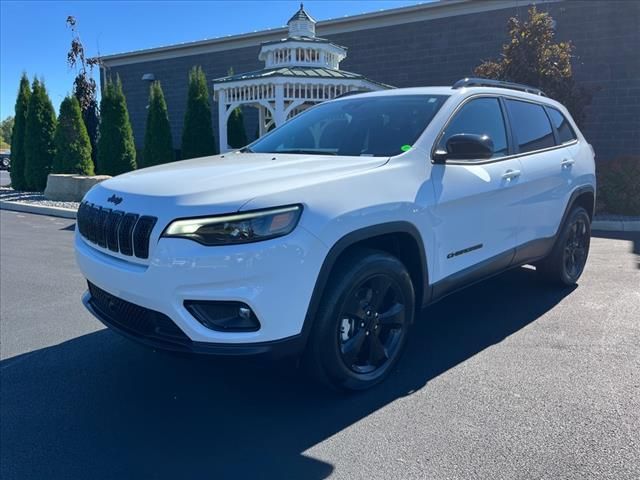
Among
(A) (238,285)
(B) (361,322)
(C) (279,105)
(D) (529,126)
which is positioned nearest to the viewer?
(A) (238,285)

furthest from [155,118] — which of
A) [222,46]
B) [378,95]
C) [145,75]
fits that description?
[378,95]

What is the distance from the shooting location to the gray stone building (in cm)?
1347

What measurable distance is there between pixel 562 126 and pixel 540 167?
1006mm

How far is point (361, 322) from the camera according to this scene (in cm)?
332

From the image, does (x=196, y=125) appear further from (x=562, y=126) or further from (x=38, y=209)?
(x=562, y=126)

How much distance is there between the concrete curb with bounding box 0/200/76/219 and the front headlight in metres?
9.60

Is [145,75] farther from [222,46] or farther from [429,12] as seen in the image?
[429,12]

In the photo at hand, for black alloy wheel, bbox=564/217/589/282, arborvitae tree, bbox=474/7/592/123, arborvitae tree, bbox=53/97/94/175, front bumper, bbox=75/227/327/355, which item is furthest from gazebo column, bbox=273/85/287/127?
front bumper, bbox=75/227/327/355

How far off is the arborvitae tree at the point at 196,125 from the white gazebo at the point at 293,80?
103 cm

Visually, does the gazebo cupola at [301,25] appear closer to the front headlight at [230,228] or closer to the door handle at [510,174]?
the door handle at [510,174]

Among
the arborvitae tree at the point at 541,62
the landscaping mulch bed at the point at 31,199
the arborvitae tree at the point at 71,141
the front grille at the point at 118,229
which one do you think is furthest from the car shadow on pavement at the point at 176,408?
the arborvitae tree at the point at 71,141

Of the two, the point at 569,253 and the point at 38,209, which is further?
the point at 38,209

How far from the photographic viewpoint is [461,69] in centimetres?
1566

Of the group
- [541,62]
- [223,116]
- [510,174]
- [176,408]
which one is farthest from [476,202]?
[223,116]
